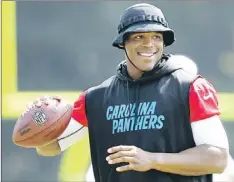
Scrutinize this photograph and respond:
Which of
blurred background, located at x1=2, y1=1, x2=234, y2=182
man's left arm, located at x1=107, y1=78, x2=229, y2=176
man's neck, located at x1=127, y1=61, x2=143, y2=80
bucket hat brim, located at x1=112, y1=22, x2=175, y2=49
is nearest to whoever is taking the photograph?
man's left arm, located at x1=107, y1=78, x2=229, y2=176

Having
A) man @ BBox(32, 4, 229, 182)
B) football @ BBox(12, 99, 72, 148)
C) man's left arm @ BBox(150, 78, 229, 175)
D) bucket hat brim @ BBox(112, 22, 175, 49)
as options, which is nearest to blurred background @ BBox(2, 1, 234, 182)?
football @ BBox(12, 99, 72, 148)

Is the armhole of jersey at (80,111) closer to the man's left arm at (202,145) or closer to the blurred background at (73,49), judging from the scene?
the man's left arm at (202,145)

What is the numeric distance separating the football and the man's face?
50 cm

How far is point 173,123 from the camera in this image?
3008 millimetres

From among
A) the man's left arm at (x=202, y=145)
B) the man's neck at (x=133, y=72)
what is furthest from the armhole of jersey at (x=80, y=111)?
the man's left arm at (x=202, y=145)

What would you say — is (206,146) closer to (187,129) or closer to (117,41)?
(187,129)

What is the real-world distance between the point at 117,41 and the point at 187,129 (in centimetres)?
46

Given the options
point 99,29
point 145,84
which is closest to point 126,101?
point 145,84

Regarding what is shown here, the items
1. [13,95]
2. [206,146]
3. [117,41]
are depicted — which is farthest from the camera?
[13,95]

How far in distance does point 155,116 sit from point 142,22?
383 millimetres

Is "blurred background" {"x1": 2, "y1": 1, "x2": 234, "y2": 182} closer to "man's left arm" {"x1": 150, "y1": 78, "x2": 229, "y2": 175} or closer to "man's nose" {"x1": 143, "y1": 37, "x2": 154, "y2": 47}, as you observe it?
"man's nose" {"x1": 143, "y1": 37, "x2": 154, "y2": 47}

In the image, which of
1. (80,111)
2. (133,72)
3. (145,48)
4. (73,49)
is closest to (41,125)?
(80,111)

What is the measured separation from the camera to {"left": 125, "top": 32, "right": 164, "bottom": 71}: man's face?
3.06 metres

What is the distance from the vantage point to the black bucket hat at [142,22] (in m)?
3.01
